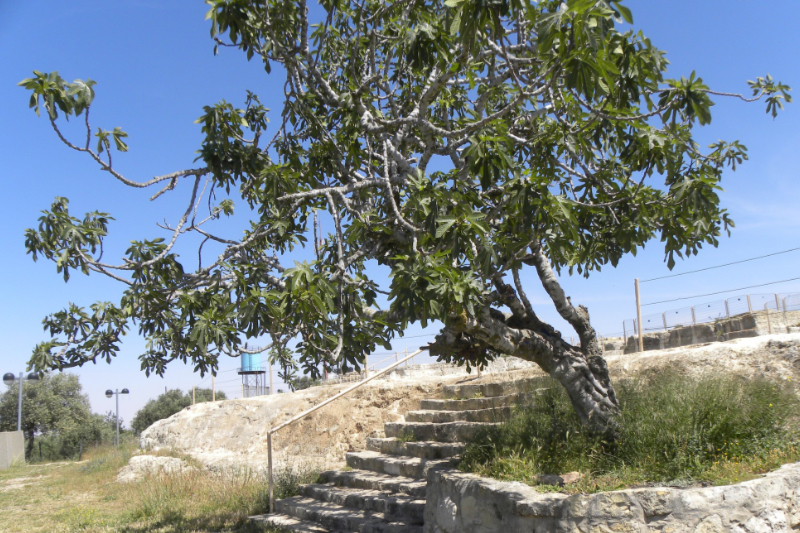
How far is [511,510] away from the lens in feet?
14.4

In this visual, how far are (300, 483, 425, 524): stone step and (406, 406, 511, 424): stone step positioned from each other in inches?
65.4

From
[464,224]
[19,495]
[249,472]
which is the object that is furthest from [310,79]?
[19,495]

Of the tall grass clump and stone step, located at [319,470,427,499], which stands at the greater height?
stone step, located at [319,470,427,499]

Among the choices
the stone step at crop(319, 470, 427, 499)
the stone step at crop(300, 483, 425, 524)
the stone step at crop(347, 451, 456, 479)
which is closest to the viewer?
the stone step at crop(300, 483, 425, 524)

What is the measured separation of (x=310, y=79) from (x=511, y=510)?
4.74 metres

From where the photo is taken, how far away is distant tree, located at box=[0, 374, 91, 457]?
1112 inches

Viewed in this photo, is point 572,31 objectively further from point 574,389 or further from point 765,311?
point 765,311

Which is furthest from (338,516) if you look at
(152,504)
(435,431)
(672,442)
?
(672,442)

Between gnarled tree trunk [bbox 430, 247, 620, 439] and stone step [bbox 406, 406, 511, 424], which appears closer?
gnarled tree trunk [bbox 430, 247, 620, 439]

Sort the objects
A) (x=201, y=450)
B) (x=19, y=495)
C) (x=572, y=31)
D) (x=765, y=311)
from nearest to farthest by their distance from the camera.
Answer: (x=572, y=31) → (x=19, y=495) → (x=201, y=450) → (x=765, y=311)

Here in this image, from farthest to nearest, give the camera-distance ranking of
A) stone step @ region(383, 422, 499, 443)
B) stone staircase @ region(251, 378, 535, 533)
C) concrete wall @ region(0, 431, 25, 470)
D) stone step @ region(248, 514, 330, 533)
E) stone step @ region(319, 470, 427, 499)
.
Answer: concrete wall @ region(0, 431, 25, 470), stone step @ region(383, 422, 499, 443), stone step @ region(319, 470, 427, 499), stone step @ region(248, 514, 330, 533), stone staircase @ region(251, 378, 535, 533)

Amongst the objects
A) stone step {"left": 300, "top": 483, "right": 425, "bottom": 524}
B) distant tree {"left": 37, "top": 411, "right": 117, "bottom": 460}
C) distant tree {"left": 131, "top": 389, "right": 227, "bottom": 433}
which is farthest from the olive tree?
distant tree {"left": 131, "top": 389, "right": 227, "bottom": 433}

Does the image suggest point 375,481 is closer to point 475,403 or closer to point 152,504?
point 475,403

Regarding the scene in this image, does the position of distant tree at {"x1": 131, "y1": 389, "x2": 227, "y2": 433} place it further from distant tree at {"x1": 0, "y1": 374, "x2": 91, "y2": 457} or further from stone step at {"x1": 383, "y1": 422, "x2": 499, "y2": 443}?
stone step at {"x1": 383, "y1": 422, "x2": 499, "y2": 443}
